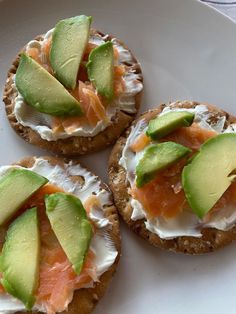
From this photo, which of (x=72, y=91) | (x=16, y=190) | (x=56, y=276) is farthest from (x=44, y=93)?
(x=56, y=276)

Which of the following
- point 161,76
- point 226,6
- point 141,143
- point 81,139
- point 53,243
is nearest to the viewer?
point 53,243

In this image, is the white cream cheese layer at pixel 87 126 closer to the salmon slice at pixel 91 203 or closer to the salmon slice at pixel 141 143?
the salmon slice at pixel 141 143

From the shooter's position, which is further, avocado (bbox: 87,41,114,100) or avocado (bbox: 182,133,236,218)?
avocado (bbox: 87,41,114,100)

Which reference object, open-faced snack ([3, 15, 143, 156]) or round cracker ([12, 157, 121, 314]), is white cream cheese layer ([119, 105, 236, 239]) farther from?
open-faced snack ([3, 15, 143, 156])

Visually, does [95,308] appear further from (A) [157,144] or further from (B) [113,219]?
(A) [157,144]

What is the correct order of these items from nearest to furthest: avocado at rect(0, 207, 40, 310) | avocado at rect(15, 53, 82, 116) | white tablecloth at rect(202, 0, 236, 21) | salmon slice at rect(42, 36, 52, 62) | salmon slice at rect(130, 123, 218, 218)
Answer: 1. avocado at rect(0, 207, 40, 310)
2. salmon slice at rect(130, 123, 218, 218)
3. avocado at rect(15, 53, 82, 116)
4. salmon slice at rect(42, 36, 52, 62)
5. white tablecloth at rect(202, 0, 236, 21)

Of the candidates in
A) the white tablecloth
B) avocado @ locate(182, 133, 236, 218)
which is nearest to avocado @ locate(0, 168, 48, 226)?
avocado @ locate(182, 133, 236, 218)

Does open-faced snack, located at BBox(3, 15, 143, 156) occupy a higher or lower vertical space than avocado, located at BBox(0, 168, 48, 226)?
higher

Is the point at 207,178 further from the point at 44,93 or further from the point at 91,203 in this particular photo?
the point at 44,93
